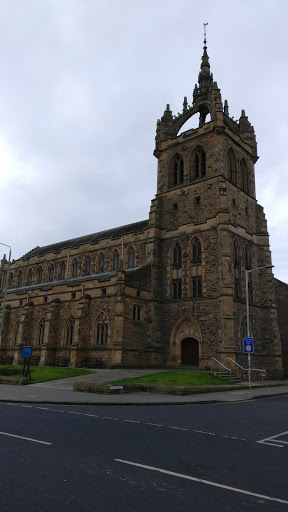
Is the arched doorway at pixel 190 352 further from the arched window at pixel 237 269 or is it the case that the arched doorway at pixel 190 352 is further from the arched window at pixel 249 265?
the arched window at pixel 249 265

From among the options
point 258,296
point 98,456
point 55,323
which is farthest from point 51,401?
point 258,296

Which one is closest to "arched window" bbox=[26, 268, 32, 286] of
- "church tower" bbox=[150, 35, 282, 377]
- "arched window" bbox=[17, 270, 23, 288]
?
"arched window" bbox=[17, 270, 23, 288]

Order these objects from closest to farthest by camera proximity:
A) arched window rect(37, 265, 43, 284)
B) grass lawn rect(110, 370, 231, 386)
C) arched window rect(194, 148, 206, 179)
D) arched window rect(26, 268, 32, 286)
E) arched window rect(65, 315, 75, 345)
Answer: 1. grass lawn rect(110, 370, 231, 386)
2. arched window rect(65, 315, 75, 345)
3. arched window rect(194, 148, 206, 179)
4. arched window rect(37, 265, 43, 284)
5. arched window rect(26, 268, 32, 286)

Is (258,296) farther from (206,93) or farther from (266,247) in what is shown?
(206,93)

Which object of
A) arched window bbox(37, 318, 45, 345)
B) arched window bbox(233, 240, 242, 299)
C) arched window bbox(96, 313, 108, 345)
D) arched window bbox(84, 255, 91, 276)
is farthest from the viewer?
arched window bbox(84, 255, 91, 276)

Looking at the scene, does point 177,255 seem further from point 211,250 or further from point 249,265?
point 249,265

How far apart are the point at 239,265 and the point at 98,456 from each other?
29.3 metres

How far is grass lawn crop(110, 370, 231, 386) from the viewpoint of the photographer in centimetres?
2186

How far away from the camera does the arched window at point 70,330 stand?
36.3 meters

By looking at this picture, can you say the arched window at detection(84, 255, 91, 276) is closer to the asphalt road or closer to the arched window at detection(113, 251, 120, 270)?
the arched window at detection(113, 251, 120, 270)

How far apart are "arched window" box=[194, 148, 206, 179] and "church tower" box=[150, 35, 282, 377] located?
106 millimetres

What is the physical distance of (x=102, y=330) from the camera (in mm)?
33625

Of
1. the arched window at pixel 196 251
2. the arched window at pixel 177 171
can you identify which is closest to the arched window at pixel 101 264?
the arched window at pixel 177 171

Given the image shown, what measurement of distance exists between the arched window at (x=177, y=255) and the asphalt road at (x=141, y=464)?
81.0 ft
